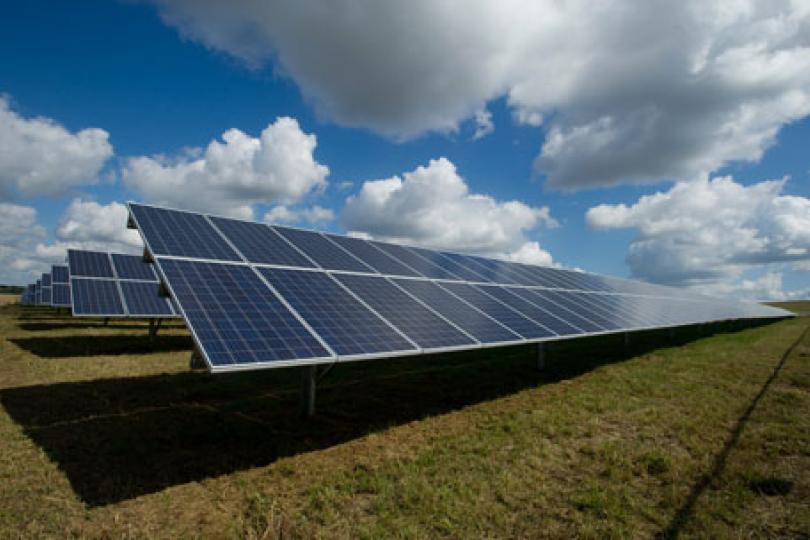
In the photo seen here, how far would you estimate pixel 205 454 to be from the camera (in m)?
8.12

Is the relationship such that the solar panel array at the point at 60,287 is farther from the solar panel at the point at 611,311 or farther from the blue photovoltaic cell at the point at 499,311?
the solar panel at the point at 611,311

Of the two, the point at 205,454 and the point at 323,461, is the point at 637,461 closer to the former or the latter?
the point at 323,461

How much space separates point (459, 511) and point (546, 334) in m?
8.08

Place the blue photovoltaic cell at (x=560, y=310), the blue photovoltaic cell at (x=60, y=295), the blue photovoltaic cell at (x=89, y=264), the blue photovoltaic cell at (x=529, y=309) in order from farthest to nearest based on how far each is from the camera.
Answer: the blue photovoltaic cell at (x=60, y=295) < the blue photovoltaic cell at (x=89, y=264) < the blue photovoltaic cell at (x=560, y=310) < the blue photovoltaic cell at (x=529, y=309)

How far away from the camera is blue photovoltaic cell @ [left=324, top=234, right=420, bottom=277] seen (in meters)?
14.6

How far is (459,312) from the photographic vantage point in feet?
41.8

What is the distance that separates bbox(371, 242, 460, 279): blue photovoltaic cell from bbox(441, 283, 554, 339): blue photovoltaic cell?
89 centimetres

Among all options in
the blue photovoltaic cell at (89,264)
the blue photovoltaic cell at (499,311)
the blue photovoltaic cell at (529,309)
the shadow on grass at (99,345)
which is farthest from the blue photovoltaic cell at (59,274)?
the blue photovoltaic cell at (529,309)

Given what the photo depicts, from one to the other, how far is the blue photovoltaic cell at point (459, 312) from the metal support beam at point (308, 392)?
152 inches

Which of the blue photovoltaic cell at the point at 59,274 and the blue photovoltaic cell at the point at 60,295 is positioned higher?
the blue photovoltaic cell at the point at 59,274

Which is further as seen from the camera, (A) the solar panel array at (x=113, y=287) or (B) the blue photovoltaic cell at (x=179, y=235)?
(A) the solar panel array at (x=113, y=287)

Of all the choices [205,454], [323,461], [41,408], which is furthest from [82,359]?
[323,461]

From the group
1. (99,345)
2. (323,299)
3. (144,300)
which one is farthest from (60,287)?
(323,299)

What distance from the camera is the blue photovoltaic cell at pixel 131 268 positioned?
1069 inches
